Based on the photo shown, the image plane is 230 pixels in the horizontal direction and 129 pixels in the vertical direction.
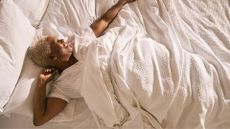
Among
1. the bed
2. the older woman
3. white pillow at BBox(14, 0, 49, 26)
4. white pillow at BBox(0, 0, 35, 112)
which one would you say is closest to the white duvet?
the bed

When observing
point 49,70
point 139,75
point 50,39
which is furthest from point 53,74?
point 139,75

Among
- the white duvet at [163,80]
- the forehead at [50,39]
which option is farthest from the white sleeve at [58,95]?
the forehead at [50,39]

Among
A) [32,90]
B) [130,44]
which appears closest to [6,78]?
[32,90]

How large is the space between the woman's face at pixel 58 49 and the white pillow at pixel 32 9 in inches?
9.8

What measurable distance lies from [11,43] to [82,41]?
13.6 inches

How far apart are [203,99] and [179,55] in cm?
24

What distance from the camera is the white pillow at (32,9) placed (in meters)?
1.63

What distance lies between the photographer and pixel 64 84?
141 centimetres

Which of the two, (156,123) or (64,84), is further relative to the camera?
(64,84)

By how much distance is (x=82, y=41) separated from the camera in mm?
1528

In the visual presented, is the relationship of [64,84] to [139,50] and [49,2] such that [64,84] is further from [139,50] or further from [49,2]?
[49,2]

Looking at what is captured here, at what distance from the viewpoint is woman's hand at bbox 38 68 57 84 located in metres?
1.39

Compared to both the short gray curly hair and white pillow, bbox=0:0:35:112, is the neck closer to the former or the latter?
the short gray curly hair

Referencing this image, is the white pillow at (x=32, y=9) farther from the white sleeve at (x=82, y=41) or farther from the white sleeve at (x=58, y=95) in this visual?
Result: the white sleeve at (x=58, y=95)
